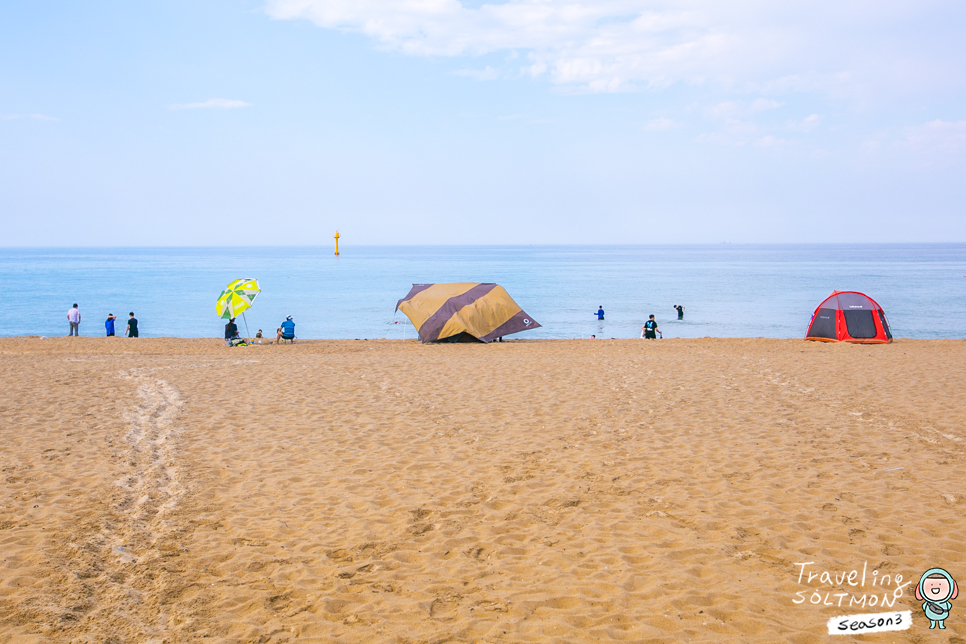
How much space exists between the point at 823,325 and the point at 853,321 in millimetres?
913

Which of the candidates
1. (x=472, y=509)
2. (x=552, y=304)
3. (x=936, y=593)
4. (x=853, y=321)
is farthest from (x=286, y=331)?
(x=552, y=304)

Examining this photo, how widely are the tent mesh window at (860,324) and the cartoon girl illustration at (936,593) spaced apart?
61.1 ft

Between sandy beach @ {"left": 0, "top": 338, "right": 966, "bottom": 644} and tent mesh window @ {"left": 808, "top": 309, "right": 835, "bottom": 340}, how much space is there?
871 cm

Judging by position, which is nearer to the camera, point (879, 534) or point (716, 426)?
point (879, 534)

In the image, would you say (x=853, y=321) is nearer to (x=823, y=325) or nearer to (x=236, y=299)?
(x=823, y=325)

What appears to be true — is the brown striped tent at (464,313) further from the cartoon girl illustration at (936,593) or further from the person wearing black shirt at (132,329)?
the cartoon girl illustration at (936,593)

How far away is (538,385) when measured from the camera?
13.6 m

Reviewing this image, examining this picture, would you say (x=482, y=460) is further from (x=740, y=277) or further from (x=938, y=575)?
(x=740, y=277)

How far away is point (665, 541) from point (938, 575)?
2.08 metres

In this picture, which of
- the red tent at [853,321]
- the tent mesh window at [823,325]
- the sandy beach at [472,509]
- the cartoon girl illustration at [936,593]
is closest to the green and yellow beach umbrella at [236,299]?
the sandy beach at [472,509]

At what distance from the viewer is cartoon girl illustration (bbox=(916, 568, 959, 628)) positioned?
4461mm

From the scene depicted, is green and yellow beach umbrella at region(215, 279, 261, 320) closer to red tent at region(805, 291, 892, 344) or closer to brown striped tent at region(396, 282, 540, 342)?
brown striped tent at region(396, 282, 540, 342)

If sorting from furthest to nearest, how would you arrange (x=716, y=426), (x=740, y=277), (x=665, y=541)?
1. (x=740, y=277)
2. (x=716, y=426)
3. (x=665, y=541)

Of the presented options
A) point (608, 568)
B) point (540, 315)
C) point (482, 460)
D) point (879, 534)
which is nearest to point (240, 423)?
point (482, 460)
